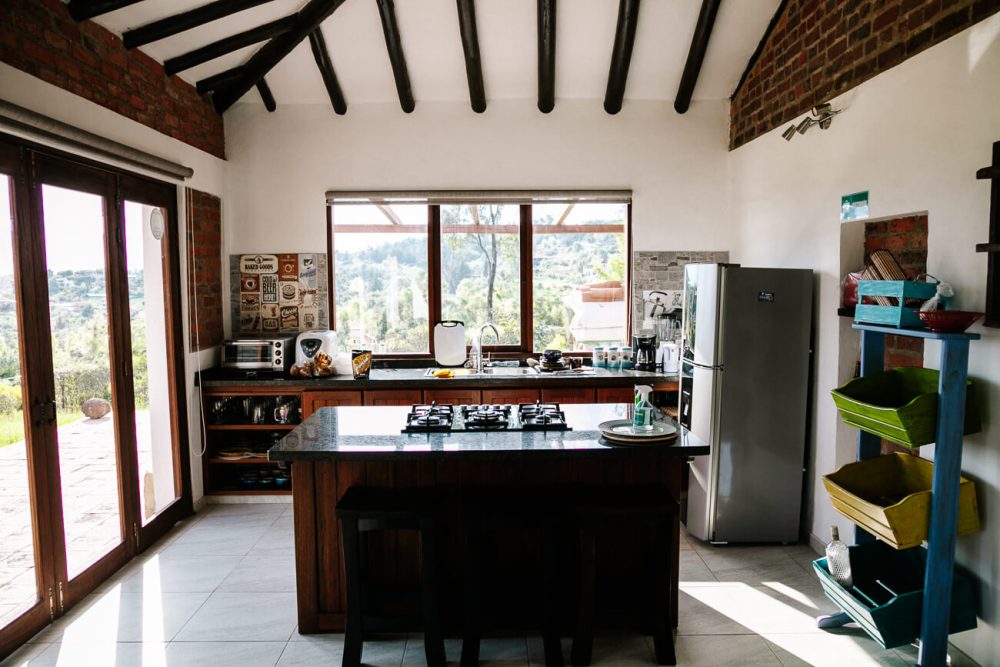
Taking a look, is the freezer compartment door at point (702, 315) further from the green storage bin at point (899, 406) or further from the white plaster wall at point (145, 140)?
the white plaster wall at point (145, 140)

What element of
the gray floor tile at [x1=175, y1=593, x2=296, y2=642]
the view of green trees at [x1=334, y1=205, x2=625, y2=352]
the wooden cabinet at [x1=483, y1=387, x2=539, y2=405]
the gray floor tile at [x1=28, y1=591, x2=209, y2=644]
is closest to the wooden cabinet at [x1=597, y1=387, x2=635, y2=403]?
the wooden cabinet at [x1=483, y1=387, x2=539, y2=405]

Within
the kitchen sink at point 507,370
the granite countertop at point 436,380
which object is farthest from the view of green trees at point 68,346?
the kitchen sink at point 507,370

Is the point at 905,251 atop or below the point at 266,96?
below

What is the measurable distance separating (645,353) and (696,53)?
2.17 meters

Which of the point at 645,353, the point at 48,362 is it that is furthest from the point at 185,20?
the point at 645,353

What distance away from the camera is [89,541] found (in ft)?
11.0

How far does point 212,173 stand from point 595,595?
13.1 feet

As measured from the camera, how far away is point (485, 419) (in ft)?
9.78

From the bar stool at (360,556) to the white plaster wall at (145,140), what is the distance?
7.49 feet

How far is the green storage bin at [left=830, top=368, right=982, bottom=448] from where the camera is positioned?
242 centimetres

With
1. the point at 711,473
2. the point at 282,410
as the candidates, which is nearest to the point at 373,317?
the point at 282,410

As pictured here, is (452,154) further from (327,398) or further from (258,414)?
(258,414)

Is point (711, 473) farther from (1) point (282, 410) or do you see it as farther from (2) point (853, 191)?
(1) point (282, 410)

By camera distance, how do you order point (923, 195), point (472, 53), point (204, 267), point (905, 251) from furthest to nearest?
point (204, 267)
point (472, 53)
point (905, 251)
point (923, 195)
